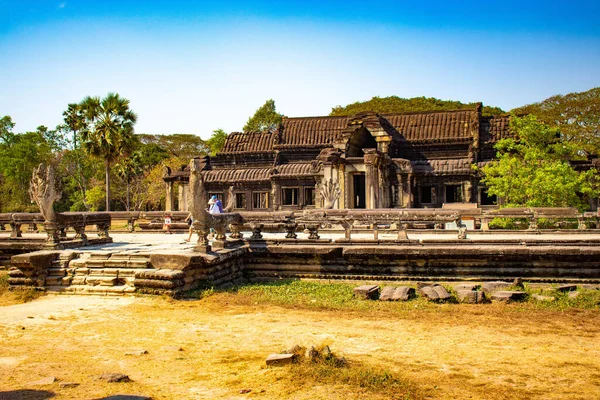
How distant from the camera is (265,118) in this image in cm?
5847

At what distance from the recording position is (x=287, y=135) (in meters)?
35.7

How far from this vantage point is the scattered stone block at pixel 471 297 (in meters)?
9.49

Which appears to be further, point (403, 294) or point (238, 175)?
point (238, 175)

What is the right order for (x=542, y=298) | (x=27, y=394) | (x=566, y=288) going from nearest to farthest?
(x=27, y=394)
(x=542, y=298)
(x=566, y=288)

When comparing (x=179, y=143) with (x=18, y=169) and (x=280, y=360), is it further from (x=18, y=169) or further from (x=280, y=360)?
(x=280, y=360)

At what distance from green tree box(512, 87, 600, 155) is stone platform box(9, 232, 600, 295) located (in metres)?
35.2

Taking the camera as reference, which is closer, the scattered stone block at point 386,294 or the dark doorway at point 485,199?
the scattered stone block at point 386,294

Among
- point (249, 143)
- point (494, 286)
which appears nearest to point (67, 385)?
point (494, 286)

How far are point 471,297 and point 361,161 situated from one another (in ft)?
67.3

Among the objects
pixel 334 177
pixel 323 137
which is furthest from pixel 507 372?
pixel 323 137

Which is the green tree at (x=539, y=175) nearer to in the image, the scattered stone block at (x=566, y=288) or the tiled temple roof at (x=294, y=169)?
the tiled temple roof at (x=294, y=169)

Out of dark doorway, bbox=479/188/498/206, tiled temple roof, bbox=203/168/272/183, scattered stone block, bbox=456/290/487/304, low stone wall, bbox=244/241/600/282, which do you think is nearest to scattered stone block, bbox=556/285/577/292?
low stone wall, bbox=244/241/600/282

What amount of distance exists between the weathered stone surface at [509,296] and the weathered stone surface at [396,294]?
1.40 meters

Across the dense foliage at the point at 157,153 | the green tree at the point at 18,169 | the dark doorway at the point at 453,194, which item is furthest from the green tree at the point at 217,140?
the dark doorway at the point at 453,194
